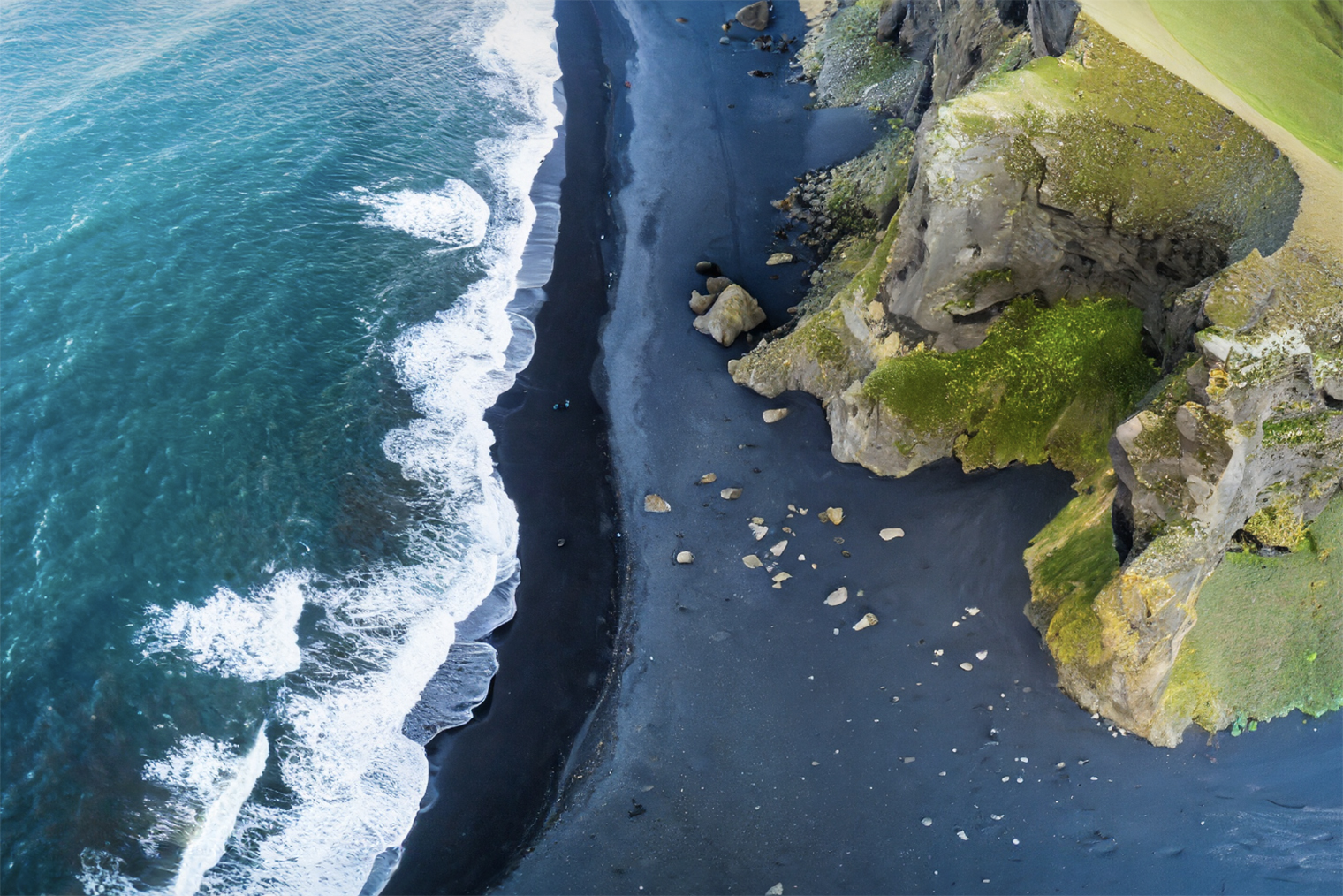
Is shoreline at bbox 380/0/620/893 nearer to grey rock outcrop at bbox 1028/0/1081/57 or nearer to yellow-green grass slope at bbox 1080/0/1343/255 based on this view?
grey rock outcrop at bbox 1028/0/1081/57

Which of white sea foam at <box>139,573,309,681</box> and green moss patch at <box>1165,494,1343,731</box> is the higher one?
white sea foam at <box>139,573,309,681</box>

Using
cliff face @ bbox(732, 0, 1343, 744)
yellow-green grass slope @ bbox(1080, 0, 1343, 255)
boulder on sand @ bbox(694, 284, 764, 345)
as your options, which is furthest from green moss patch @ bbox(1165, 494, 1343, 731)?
boulder on sand @ bbox(694, 284, 764, 345)

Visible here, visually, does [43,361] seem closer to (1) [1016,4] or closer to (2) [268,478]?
(2) [268,478]

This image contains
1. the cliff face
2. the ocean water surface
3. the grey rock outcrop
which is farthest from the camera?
the grey rock outcrop

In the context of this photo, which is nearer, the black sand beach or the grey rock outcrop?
the black sand beach

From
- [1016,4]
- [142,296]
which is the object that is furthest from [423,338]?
[1016,4]

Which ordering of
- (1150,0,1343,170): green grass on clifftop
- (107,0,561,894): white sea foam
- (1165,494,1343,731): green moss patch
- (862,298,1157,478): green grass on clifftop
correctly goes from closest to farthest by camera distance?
(107,0,561,894): white sea foam → (1165,494,1343,731): green moss patch → (1150,0,1343,170): green grass on clifftop → (862,298,1157,478): green grass on clifftop

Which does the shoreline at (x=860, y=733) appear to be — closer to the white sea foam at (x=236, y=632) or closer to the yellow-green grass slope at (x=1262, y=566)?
the yellow-green grass slope at (x=1262, y=566)

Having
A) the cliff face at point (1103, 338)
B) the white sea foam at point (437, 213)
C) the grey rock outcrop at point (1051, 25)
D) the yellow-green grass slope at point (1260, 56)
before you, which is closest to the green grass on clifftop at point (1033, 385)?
the cliff face at point (1103, 338)
